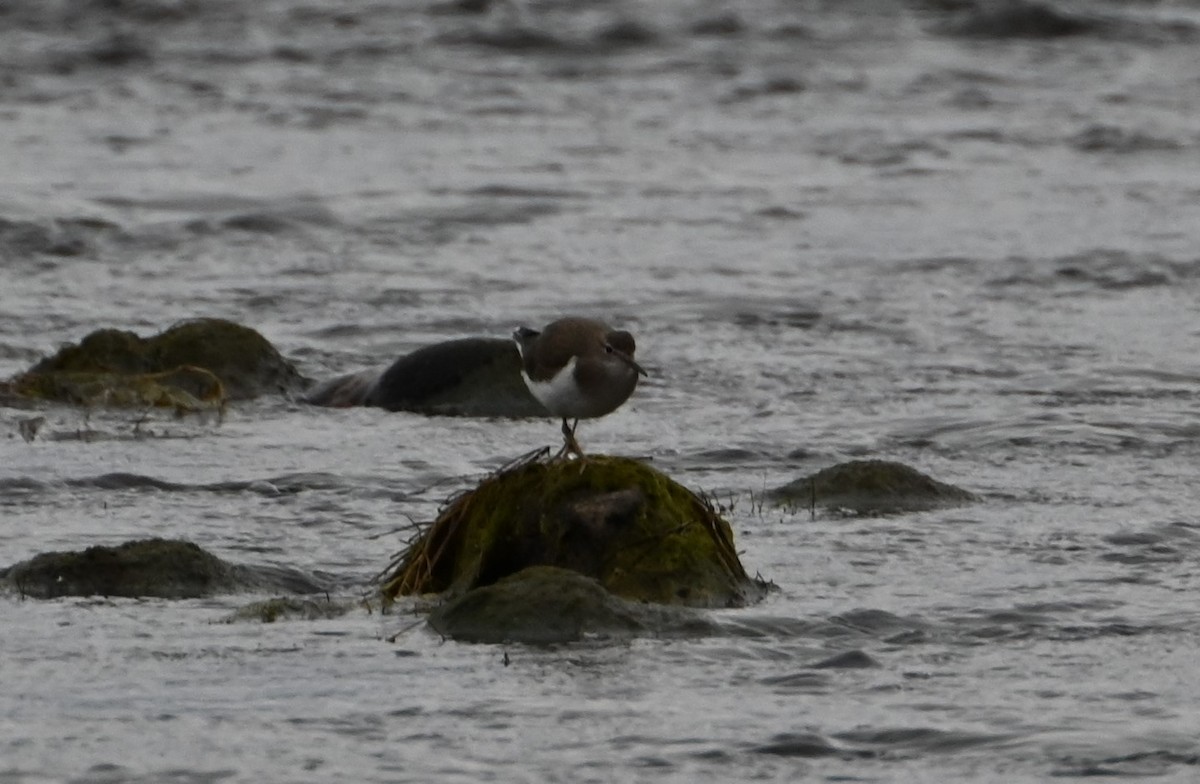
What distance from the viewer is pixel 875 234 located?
55.9 feet

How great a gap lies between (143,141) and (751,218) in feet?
19.6

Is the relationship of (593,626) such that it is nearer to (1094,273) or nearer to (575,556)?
(575,556)

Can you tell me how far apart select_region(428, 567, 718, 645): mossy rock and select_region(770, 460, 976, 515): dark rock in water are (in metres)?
1.99

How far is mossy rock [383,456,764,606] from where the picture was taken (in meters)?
7.89

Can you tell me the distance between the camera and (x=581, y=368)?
7930mm

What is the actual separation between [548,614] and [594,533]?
0.47 metres

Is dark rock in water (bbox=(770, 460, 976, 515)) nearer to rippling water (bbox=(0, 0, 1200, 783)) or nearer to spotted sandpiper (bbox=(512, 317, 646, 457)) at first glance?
rippling water (bbox=(0, 0, 1200, 783))

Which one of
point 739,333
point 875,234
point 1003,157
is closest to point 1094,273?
point 875,234

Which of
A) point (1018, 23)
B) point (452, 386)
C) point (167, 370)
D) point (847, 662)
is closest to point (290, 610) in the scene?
point (847, 662)

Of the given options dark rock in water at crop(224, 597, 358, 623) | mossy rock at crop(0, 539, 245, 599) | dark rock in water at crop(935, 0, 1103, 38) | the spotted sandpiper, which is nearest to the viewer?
dark rock in water at crop(224, 597, 358, 623)

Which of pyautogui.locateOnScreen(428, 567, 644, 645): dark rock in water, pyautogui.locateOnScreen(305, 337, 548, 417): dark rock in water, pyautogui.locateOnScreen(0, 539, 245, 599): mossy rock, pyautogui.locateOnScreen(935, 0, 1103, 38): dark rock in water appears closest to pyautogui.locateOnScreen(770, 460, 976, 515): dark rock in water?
pyautogui.locateOnScreen(428, 567, 644, 645): dark rock in water

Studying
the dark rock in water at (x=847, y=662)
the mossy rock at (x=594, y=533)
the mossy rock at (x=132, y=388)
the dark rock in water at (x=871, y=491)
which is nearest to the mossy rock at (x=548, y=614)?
the mossy rock at (x=594, y=533)

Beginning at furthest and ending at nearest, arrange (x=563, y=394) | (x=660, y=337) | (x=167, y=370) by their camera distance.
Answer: (x=660, y=337) → (x=167, y=370) → (x=563, y=394)

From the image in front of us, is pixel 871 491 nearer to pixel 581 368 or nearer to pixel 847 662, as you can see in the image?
pixel 581 368
